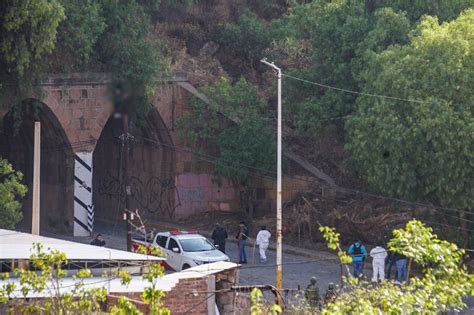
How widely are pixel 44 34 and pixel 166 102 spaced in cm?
823

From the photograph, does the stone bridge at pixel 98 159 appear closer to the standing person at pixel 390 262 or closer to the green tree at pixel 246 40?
the green tree at pixel 246 40

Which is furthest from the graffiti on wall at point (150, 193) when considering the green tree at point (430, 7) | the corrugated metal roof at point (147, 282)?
the corrugated metal roof at point (147, 282)

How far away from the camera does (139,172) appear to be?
133 ft

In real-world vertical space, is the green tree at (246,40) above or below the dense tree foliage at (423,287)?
above

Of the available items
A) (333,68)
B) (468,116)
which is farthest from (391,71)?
(333,68)

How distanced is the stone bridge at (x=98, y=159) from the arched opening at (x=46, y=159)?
0.04 metres

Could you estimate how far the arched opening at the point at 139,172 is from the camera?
39.3 metres

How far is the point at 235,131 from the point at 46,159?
816 cm

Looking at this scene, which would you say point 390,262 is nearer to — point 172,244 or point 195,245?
point 195,245

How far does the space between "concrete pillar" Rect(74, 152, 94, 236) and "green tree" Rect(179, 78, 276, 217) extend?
3704 mm

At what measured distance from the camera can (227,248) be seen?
34375 mm

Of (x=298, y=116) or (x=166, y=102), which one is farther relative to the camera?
(x=166, y=102)

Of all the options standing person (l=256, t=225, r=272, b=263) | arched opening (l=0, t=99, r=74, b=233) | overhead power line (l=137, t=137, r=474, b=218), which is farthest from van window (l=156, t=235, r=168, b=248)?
arched opening (l=0, t=99, r=74, b=233)

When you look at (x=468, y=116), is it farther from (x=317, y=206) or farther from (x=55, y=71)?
(x=55, y=71)
